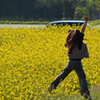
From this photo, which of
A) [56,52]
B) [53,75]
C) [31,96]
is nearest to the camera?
[31,96]

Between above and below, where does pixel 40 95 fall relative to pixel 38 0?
below

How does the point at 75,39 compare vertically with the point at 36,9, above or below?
below

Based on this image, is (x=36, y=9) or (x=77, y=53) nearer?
(x=77, y=53)

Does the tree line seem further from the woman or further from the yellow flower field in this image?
the woman

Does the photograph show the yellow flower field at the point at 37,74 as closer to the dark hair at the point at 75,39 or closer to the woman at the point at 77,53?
the woman at the point at 77,53

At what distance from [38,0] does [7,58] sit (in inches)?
2469

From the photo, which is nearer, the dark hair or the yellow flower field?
the dark hair

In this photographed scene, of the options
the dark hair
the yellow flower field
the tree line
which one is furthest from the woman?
the tree line

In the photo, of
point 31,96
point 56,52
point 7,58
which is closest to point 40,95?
point 31,96

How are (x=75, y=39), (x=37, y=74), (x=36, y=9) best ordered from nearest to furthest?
(x=75, y=39)
(x=37, y=74)
(x=36, y=9)

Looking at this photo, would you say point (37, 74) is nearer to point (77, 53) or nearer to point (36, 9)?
point (77, 53)

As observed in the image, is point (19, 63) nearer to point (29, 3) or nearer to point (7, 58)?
point (7, 58)

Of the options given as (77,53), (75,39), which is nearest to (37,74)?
(77,53)

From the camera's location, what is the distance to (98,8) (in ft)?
294
